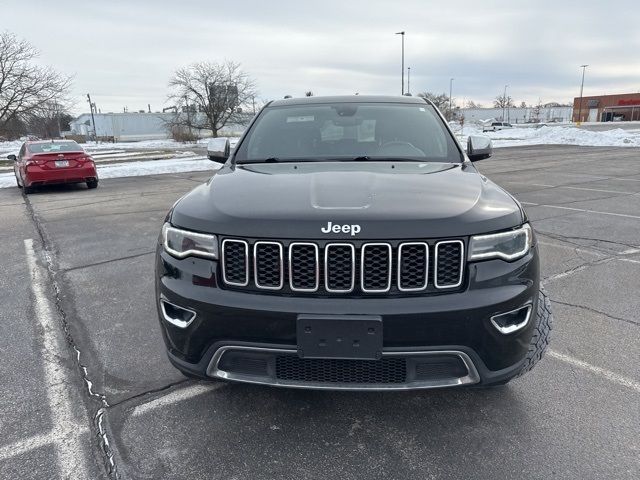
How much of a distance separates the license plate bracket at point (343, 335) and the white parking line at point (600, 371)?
5.82 ft

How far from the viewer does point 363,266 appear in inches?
84.8

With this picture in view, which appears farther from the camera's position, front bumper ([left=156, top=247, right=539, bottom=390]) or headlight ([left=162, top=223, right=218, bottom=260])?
headlight ([left=162, top=223, right=218, bottom=260])

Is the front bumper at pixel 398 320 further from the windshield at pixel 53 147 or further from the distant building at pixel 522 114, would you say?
the distant building at pixel 522 114

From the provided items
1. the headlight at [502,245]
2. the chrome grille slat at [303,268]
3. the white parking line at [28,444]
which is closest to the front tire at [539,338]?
the headlight at [502,245]

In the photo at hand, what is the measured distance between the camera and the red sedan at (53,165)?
12.3 metres

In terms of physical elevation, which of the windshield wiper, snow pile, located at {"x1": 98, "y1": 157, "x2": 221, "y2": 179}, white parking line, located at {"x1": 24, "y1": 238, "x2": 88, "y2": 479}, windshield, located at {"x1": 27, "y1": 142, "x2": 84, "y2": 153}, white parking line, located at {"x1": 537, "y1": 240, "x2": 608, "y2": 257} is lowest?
snow pile, located at {"x1": 98, "y1": 157, "x2": 221, "y2": 179}

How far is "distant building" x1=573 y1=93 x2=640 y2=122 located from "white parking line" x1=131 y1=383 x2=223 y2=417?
95606mm

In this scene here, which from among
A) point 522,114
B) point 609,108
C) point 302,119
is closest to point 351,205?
point 302,119

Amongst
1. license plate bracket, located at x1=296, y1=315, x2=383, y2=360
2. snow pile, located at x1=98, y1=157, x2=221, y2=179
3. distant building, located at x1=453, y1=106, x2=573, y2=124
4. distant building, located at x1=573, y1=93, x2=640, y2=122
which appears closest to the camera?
license plate bracket, located at x1=296, y1=315, x2=383, y2=360

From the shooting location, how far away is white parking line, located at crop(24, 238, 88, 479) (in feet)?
7.54

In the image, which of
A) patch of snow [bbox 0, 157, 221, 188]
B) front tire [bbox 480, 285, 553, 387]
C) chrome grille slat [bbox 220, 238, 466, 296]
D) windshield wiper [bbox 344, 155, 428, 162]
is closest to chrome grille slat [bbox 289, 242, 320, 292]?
chrome grille slat [bbox 220, 238, 466, 296]

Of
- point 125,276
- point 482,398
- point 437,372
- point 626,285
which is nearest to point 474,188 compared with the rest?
point 437,372

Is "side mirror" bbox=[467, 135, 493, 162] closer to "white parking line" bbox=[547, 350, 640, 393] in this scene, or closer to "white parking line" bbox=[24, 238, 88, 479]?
"white parking line" bbox=[547, 350, 640, 393]

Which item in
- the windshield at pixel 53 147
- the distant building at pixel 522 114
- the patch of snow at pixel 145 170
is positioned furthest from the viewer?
the distant building at pixel 522 114
